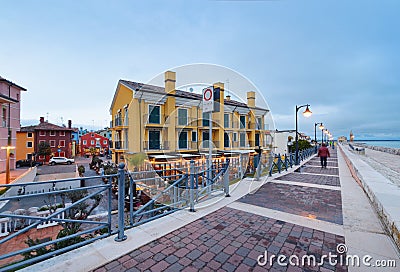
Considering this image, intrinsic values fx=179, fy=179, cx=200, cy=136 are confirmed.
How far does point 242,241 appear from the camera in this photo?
9.06ft

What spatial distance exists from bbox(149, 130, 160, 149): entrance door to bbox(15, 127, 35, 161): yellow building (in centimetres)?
2812

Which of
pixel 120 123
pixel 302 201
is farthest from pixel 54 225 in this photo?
pixel 120 123

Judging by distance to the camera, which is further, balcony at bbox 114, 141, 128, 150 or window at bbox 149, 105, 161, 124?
balcony at bbox 114, 141, 128, 150

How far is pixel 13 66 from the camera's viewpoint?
19.0 meters

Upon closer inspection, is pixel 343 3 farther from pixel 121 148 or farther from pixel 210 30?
pixel 121 148

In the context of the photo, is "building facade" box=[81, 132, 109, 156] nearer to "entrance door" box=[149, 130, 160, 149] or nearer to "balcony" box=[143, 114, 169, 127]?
"entrance door" box=[149, 130, 160, 149]

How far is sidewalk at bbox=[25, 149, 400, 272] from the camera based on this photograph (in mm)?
2213

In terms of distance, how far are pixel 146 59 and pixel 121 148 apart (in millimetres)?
9268

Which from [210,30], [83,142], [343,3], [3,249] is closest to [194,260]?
[3,249]

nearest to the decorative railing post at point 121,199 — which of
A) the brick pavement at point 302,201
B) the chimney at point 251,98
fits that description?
the brick pavement at point 302,201

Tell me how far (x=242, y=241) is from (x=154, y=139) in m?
14.9

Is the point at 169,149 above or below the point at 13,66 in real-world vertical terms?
below

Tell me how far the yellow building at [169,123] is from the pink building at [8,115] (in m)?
8.50

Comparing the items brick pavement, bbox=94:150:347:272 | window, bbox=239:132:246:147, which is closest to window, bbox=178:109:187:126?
window, bbox=239:132:246:147
